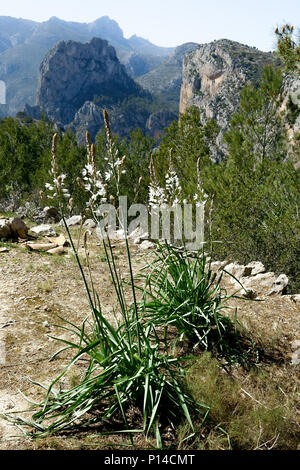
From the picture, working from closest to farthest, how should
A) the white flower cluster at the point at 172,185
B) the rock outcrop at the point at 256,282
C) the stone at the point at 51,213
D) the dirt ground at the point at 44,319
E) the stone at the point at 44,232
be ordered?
the dirt ground at the point at 44,319 → the white flower cluster at the point at 172,185 → the rock outcrop at the point at 256,282 → the stone at the point at 44,232 → the stone at the point at 51,213

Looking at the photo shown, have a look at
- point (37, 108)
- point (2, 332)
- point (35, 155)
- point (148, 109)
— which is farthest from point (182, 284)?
point (37, 108)

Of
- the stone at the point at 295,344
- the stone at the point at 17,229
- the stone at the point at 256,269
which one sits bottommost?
the stone at the point at 256,269

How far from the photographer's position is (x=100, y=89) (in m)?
134

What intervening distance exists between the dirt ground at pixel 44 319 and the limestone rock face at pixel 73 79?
454ft

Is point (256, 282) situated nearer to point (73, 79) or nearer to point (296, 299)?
point (296, 299)

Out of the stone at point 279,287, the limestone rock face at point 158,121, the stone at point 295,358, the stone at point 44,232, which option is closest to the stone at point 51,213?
the stone at point 44,232

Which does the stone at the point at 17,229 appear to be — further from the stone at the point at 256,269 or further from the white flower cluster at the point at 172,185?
the stone at the point at 256,269

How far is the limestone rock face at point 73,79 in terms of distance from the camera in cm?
13338

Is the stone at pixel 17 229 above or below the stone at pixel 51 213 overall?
above

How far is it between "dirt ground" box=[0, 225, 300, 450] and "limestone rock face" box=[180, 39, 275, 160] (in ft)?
187

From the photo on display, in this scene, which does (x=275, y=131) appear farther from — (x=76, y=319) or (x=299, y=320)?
(x=76, y=319)

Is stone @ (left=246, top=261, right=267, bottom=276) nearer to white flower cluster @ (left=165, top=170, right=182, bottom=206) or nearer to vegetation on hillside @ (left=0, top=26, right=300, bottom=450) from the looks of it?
vegetation on hillside @ (left=0, top=26, right=300, bottom=450)

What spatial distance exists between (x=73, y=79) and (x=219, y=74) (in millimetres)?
78911
